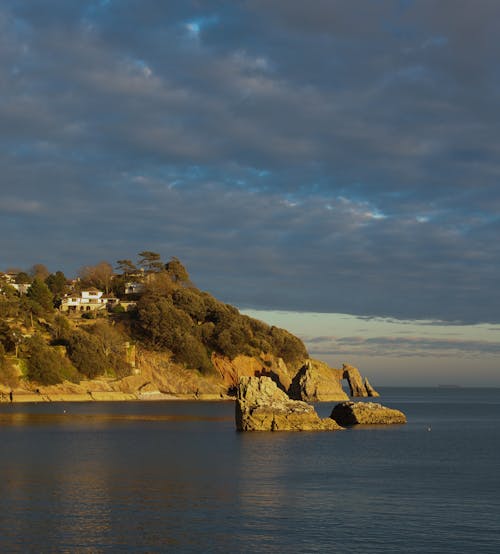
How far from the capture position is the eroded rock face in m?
80.0

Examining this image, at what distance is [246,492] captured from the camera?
4406cm

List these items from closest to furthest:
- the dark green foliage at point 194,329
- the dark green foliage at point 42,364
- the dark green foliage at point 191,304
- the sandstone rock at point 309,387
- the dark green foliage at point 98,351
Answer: the dark green foliage at point 42,364 < the dark green foliage at point 98,351 < the sandstone rock at point 309,387 < the dark green foliage at point 194,329 < the dark green foliage at point 191,304

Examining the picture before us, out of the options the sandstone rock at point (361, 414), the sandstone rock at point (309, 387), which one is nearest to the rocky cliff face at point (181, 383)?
the sandstone rock at point (309, 387)

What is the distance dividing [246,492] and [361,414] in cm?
5378

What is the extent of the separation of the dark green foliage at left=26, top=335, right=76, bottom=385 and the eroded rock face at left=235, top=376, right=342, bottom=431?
2954 inches

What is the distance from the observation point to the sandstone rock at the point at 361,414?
3720 inches

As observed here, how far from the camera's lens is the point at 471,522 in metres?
36.0

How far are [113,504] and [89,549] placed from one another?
9.34 metres

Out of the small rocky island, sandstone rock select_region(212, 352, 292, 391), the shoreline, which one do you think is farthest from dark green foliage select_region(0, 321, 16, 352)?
the small rocky island

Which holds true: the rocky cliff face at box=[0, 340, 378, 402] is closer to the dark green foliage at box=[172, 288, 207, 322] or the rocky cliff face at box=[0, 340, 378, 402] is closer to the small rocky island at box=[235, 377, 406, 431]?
the dark green foliage at box=[172, 288, 207, 322]

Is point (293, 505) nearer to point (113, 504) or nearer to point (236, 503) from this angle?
point (236, 503)

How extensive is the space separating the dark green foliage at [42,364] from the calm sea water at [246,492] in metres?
66.9

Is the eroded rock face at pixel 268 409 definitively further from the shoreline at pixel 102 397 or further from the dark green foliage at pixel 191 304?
the dark green foliage at pixel 191 304

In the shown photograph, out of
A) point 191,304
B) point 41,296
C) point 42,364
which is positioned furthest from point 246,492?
point 191,304
